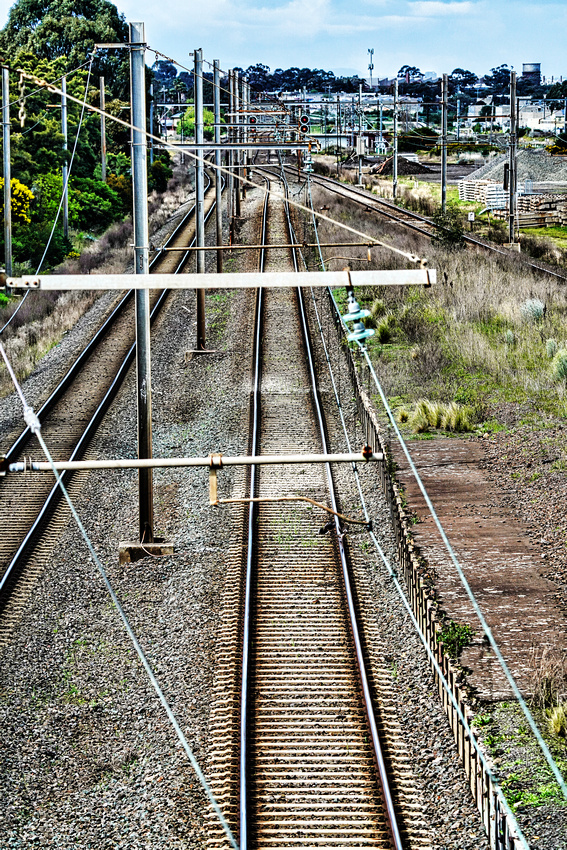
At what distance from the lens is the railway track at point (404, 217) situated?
1301 inches

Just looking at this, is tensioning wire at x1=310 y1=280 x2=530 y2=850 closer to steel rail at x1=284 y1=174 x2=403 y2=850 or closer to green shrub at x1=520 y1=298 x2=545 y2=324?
steel rail at x1=284 y1=174 x2=403 y2=850

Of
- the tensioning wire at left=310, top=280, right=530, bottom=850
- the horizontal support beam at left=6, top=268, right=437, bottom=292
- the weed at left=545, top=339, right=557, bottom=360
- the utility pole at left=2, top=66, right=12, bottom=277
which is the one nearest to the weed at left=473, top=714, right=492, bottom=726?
the tensioning wire at left=310, top=280, right=530, bottom=850

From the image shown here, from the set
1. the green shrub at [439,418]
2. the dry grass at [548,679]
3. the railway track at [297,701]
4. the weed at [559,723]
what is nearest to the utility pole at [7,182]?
the green shrub at [439,418]

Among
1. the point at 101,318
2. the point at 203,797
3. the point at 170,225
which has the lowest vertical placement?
the point at 203,797

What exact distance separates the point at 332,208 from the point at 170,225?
7484mm

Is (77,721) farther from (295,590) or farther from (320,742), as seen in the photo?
(295,590)

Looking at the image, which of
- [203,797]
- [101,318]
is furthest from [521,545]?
[101,318]

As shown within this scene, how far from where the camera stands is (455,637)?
10594mm

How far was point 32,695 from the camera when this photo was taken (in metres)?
10.3

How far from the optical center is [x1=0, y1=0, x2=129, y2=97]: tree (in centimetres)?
7200

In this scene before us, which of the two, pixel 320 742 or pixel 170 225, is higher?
pixel 170 225

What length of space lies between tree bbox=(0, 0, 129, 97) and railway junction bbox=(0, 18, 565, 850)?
2286 inches

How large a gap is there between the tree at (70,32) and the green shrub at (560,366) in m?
56.2

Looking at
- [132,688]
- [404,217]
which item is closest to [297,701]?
[132,688]
